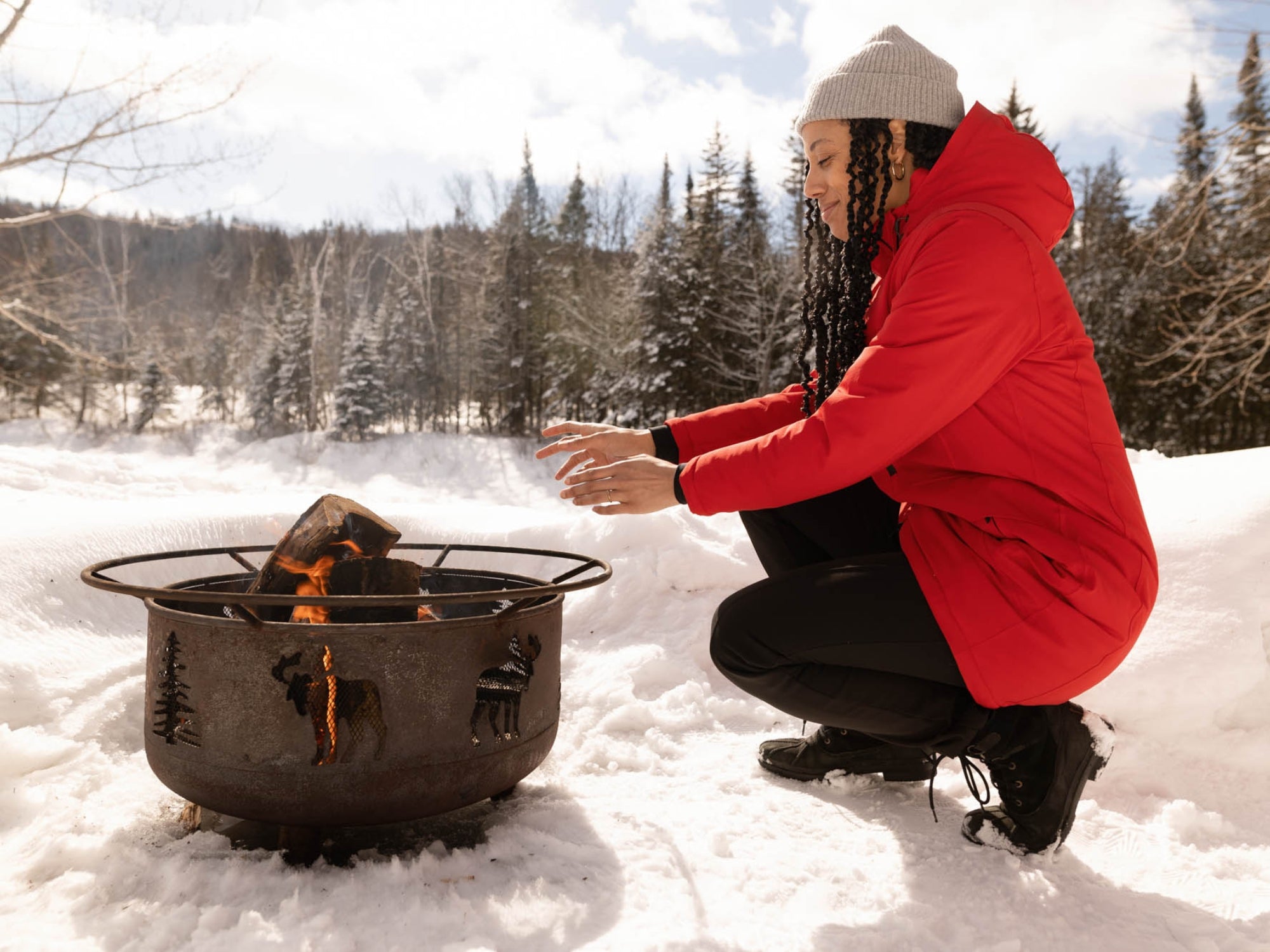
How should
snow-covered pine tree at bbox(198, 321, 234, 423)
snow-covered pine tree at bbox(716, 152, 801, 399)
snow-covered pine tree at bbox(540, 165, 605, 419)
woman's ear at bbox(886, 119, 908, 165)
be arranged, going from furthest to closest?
snow-covered pine tree at bbox(198, 321, 234, 423), snow-covered pine tree at bbox(540, 165, 605, 419), snow-covered pine tree at bbox(716, 152, 801, 399), woman's ear at bbox(886, 119, 908, 165)

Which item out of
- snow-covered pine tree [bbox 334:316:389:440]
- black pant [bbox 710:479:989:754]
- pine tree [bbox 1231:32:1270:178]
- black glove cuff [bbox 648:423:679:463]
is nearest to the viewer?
black pant [bbox 710:479:989:754]

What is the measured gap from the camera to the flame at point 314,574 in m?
1.99

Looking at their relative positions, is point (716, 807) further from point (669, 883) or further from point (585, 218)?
point (585, 218)

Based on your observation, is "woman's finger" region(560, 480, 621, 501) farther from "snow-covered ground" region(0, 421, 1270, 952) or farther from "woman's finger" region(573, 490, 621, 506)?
"snow-covered ground" region(0, 421, 1270, 952)

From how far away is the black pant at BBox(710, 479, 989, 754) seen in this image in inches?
70.2

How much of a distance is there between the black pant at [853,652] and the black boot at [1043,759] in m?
0.08

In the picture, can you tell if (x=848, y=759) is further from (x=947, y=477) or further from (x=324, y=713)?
(x=324, y=713)

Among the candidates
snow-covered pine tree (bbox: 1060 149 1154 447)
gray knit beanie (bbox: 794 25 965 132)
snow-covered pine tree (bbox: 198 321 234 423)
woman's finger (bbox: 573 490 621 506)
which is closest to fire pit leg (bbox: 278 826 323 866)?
woman's finger (bbox: 573 490 621 506)

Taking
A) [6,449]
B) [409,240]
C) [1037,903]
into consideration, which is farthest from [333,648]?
[409,240]

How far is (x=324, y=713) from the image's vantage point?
66.7 inches

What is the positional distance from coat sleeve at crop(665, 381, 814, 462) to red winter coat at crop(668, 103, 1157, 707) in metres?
0.61

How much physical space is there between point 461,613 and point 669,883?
43.3 inches

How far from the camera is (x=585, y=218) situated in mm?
31531

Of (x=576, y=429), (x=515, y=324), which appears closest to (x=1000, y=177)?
(x=576, y=429)
